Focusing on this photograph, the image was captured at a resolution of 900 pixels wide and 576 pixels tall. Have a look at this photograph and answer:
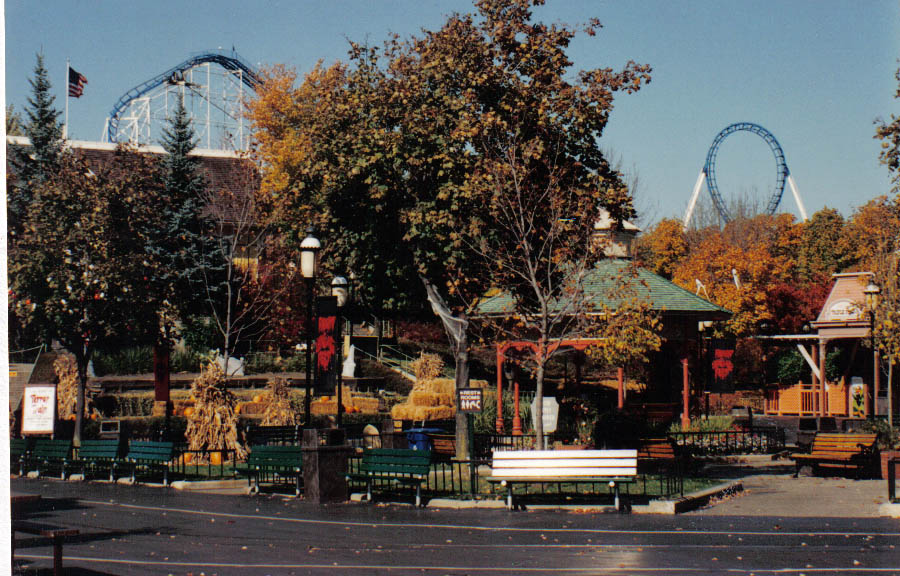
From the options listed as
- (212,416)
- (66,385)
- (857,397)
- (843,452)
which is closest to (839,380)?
(857,397)

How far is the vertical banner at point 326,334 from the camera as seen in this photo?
62.8ft

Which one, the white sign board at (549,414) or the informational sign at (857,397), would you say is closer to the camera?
the white sign board at (549,414)

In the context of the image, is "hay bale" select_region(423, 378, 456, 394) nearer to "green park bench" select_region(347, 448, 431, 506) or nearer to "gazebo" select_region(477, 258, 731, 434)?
"gazebo" select_region(477, 258, 731, 434)

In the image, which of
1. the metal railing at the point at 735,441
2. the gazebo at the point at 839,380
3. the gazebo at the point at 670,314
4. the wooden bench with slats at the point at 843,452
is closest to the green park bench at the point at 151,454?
the gazebo at the point at 670,314

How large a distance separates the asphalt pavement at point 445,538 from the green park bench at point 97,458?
3.10 meters

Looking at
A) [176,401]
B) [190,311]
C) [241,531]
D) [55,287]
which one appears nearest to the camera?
[241,531]

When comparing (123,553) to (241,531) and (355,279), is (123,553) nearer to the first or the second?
(241,531)

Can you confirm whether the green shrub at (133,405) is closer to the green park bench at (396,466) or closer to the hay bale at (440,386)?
the hay bale at (440,386)

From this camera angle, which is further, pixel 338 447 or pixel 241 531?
pixel 338 447

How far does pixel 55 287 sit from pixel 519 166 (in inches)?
474

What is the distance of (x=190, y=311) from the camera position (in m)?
39.5

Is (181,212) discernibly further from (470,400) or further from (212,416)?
(470,400)

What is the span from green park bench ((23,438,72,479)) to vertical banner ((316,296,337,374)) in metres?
6.55

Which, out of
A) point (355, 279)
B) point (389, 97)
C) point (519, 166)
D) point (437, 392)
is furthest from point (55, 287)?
point (437, 392)
